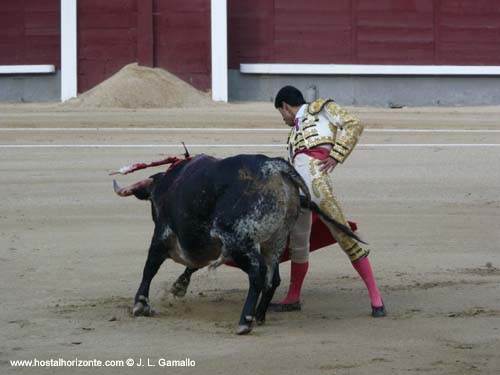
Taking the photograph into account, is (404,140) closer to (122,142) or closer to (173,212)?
(122,142)

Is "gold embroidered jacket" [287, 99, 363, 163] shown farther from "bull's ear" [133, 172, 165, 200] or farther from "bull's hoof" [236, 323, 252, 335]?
"bull's hoof" [236, 323, 252, 335]

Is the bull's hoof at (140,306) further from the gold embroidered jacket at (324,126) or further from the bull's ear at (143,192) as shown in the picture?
the gold embroidered jacket at (324,126)

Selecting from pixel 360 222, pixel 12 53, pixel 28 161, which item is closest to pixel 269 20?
pixel 12 53

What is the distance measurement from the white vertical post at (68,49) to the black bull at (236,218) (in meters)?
8.83

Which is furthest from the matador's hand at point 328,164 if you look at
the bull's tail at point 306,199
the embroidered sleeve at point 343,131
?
the bull's tail at point 306,199

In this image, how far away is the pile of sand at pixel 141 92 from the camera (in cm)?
1289

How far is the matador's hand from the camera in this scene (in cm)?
497

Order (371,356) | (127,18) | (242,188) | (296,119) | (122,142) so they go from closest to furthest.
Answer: (371,356) < (242,188) < (296,119) < (122,142) < (127,18)

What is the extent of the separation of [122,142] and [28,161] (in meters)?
1.12

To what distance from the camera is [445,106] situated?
13.9m

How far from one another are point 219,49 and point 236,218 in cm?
909

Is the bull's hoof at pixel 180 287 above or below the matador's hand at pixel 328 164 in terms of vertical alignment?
below

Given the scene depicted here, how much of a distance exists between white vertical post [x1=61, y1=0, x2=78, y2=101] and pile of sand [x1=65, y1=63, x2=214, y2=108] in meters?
0.23

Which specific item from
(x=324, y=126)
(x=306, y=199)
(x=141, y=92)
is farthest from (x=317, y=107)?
(x=141, y=92)
